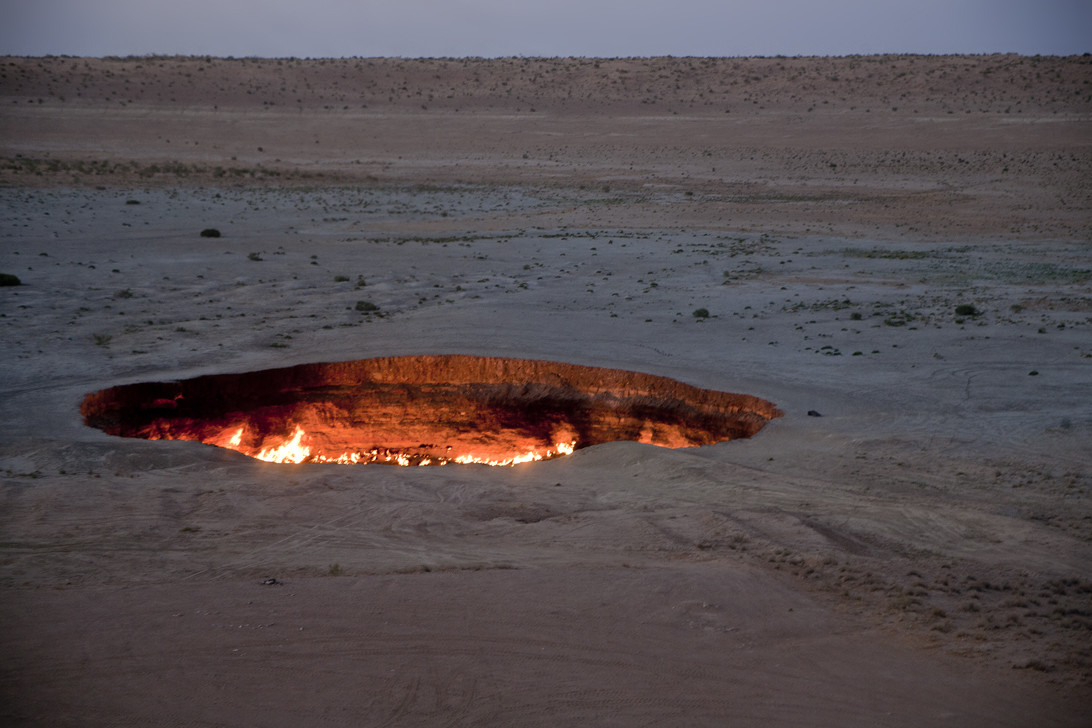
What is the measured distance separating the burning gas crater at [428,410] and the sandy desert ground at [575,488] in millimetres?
377

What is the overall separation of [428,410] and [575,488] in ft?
14.3

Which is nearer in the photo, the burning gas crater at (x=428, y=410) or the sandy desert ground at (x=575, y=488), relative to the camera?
the sandy desert ground at (x=575, y=488)

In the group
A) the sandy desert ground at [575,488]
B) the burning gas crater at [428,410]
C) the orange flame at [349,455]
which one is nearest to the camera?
the sandy desert ground at [575,488]

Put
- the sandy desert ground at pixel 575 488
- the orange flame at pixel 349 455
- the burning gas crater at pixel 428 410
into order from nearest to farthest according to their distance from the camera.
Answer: the sandy desert ground at pixel 575 488
the burning gas crater at pixel 428 410
the orange flame at pixel 349 455

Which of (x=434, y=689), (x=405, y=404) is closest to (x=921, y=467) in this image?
(x=434, y=689)

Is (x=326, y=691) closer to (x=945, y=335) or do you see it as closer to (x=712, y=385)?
(x=712, y=385)

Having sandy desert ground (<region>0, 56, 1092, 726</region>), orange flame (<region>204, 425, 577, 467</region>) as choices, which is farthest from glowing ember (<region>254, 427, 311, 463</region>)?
sandy desert ground (<region>0, 56, 1092, 726</region>)

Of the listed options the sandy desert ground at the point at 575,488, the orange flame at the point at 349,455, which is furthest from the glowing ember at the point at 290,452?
the sandy desert ground at the point at 575,488

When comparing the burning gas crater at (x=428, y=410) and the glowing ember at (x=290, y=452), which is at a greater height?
the burning gas crater at (x=428, y=410)

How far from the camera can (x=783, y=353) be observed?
12.5 meters

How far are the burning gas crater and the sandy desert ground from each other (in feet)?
1.24

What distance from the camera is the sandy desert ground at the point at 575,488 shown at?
476 centimetres

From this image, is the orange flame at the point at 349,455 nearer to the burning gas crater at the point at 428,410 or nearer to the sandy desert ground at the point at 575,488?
the burning gas crater at the point at 428,410

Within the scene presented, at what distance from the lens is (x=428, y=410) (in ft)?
38.7
